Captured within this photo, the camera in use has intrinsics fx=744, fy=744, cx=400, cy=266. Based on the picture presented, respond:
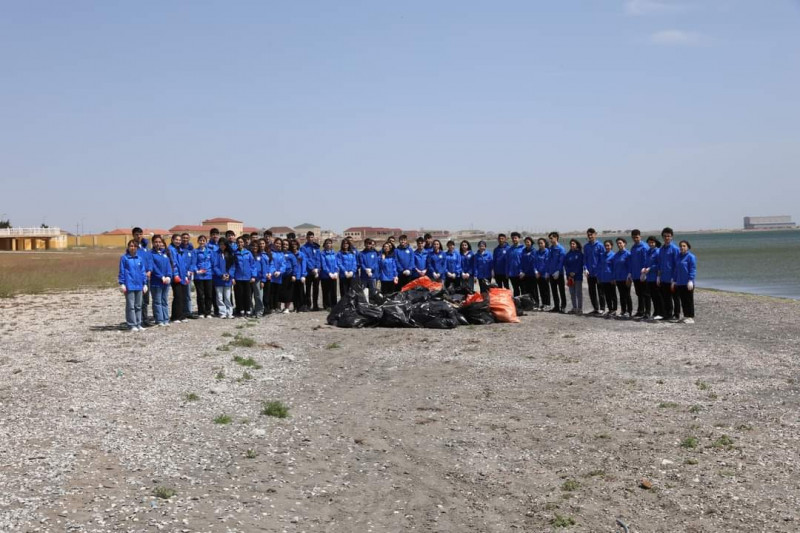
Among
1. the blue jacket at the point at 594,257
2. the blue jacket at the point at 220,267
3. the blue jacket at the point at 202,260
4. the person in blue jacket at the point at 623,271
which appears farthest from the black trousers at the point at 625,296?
the blue jacket at the point at 202,260

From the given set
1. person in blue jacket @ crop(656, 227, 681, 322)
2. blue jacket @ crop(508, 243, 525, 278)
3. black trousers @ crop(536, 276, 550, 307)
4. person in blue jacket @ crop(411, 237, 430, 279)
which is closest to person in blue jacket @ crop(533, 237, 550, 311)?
black trousers @ crop(536, 276, 550, 307)

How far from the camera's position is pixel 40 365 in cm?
1113

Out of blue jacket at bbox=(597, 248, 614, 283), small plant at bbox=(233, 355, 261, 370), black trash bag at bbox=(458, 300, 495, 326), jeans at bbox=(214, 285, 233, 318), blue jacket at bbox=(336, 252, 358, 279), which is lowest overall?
small plant at bbox=(233, 355, 261, 370)

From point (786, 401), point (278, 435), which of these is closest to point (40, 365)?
point (278, 435)

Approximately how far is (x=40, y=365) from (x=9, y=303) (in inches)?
521

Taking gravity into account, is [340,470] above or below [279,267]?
below

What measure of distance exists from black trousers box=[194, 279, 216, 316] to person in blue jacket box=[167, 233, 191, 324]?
1.73 ft

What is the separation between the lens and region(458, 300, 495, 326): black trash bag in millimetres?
15852

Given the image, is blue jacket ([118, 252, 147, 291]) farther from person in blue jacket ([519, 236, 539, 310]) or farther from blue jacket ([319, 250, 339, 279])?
person in blue jacket ([519, 236, 539, 310])

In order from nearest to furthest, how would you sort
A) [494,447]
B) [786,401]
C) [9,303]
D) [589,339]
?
[494,447], [786,401], [589,339], [9,303]

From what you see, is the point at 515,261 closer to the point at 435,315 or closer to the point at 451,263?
the point at 451,263

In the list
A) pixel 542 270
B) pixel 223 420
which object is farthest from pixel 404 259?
pixel 223 420

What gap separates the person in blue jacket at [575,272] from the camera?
59.2ft

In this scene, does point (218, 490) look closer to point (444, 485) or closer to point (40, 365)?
point (444, 485)
